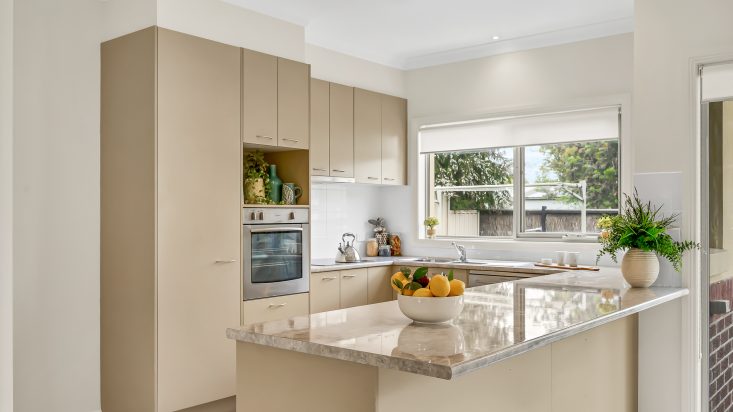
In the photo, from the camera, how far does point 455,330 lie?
2016 millimetres

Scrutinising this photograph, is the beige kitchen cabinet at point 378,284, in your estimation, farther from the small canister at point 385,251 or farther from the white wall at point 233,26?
the white wall at point 233,26

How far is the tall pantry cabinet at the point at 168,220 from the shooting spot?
3732 mm

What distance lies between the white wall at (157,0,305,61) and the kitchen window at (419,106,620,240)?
1.87 m

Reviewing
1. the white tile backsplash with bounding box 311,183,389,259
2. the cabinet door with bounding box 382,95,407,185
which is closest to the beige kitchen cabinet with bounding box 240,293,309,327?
the white tile backsplash with bounding box 311,183,389,259

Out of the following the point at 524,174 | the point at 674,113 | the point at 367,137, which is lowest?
the point at 524,174

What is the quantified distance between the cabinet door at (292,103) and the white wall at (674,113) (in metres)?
2.30

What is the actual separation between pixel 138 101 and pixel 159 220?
739 mm

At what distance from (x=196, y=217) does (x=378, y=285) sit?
2.02m

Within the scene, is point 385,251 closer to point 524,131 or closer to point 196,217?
point 524,131

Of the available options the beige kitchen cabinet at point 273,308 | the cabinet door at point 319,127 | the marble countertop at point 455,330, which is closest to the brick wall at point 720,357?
the marble countertop at point 455,330

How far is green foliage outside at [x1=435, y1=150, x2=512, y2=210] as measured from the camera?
571 centimetres

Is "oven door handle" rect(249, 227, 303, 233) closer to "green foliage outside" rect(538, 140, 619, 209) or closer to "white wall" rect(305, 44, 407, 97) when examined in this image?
"white wall" rect(305, 44, 407, 97)

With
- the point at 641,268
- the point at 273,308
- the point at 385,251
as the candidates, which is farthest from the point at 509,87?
the point at 273,308

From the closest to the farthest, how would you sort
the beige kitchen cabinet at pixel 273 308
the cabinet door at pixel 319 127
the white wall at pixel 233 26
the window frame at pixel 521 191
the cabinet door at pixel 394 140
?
the white wall at pixel 233 26, the beige kitchen cabinet at pixel 273 308, the window frame at pixel 521 191, the cabinet door at pixel 319 127, the cabinet door at pixel 394 140
